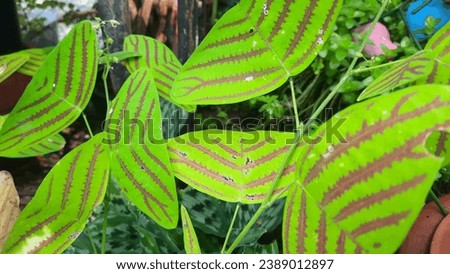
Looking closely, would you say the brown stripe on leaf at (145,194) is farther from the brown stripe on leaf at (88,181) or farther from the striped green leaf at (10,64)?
the striped green leaf at (10,64)

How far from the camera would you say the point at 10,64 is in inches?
14.3

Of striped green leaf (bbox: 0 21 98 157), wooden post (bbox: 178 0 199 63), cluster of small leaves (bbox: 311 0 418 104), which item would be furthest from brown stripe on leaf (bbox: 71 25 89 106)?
cluster of small leaves (bbox: 311 0 418 104)

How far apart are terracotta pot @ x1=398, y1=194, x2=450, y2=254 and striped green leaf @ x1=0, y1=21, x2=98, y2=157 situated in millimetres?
237

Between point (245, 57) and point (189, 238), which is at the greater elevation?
point (245, 57)

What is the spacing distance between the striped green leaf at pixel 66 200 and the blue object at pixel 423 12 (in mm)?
363

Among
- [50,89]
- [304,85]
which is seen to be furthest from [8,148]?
[304,85]

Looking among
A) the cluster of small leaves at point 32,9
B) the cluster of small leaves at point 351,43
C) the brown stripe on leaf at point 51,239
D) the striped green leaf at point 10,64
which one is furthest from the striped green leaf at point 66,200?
the cluster of small leaves at point 351,43

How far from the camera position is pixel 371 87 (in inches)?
10.0

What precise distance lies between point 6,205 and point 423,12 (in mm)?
433

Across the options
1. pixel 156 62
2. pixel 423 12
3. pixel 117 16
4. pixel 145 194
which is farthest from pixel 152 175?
pixel 423 12

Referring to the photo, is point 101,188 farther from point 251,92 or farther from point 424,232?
point 424,232

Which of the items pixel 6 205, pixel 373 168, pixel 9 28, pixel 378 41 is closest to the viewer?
pixel 373 168

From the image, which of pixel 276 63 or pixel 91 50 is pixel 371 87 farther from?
pixel 91 50

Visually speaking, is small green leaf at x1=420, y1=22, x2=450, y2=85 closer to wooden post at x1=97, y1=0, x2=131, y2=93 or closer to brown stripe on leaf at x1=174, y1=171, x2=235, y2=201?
brown stripe on leaf at x1=174, y1=171, x2=235, y2=201
